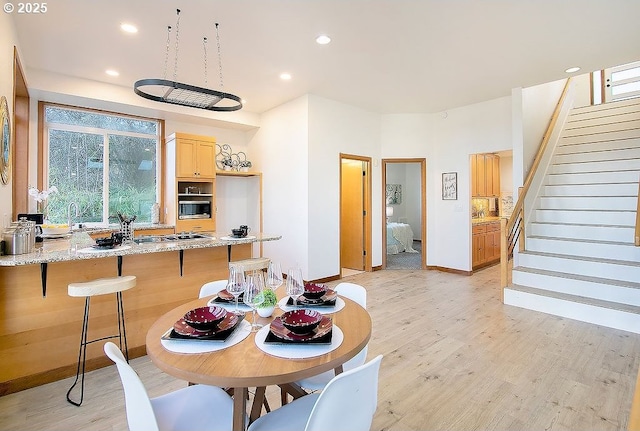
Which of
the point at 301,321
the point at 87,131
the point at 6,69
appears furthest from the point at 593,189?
the point at 87,131

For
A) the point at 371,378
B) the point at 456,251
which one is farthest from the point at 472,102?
the point at 371,378

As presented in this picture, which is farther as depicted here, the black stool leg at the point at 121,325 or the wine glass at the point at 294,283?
the black stool leg at the point at 121,325

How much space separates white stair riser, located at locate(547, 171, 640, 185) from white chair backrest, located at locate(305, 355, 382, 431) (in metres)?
5.71

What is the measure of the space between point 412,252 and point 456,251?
7.64ft

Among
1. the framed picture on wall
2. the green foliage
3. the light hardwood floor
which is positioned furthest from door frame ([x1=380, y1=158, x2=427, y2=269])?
the green foliage

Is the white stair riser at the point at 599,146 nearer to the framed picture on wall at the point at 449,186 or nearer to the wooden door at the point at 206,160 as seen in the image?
the framed picture on wall at the point at 449,186

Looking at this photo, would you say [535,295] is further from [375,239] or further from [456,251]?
[375,239]

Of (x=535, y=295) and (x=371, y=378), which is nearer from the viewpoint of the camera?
(x=371, y=378)

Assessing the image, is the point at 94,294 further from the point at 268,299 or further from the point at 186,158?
the point at 186,158

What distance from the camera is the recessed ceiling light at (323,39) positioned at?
3.34 m

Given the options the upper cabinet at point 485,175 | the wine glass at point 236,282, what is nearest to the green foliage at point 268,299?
the wine glass at point 236,282

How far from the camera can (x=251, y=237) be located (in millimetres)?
3510

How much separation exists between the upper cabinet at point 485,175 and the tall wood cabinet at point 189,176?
479cm

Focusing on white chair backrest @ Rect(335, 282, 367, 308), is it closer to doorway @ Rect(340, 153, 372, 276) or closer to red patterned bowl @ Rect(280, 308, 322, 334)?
red patterned bowl @ Rect(280, 308, 322, 334)
